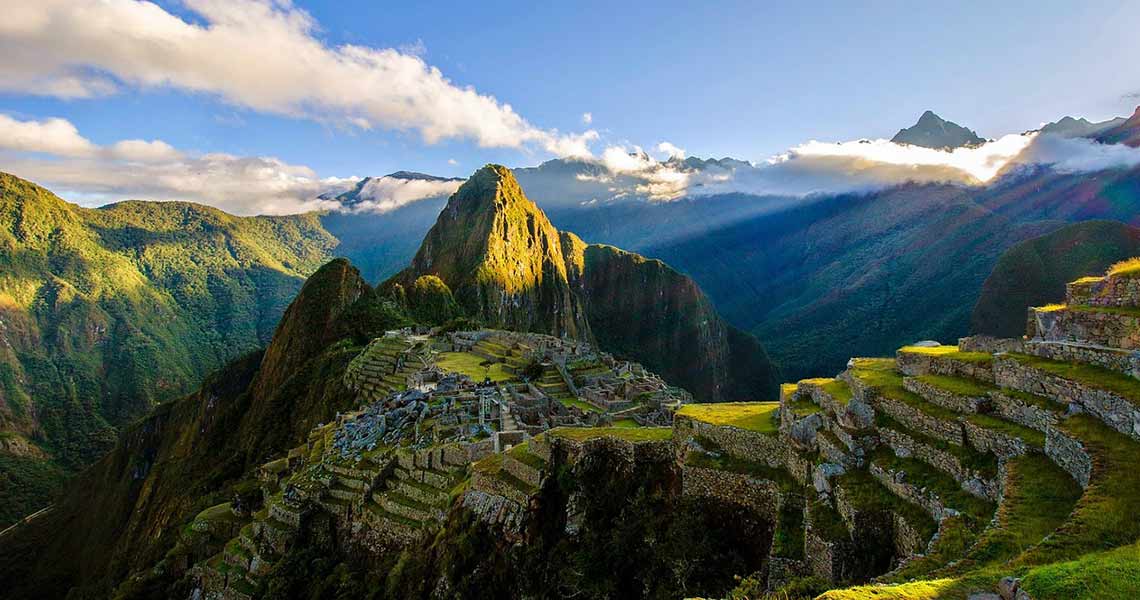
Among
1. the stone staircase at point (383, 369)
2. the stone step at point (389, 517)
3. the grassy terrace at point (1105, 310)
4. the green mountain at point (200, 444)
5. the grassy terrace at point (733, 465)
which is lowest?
the green mountain at point (200, 444)

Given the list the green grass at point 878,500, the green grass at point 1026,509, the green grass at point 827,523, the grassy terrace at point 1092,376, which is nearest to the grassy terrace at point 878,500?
the green grass at point 878,500

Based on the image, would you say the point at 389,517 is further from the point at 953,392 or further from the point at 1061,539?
the point at 1061,539

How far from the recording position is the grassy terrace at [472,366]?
55.5 meters

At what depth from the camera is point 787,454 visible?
608 inches

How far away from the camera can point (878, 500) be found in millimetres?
12000

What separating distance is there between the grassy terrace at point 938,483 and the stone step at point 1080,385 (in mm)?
2451

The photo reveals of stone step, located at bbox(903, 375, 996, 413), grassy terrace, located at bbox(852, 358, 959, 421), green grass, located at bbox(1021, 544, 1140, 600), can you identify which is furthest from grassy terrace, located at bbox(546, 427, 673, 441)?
green grass, located at bbox(1021, 544, 1140, 600)

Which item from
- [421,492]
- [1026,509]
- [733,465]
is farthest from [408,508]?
[1026,509]

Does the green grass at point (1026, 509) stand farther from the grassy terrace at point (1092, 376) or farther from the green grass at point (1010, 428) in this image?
the grassy terrace at point (1092, 376)

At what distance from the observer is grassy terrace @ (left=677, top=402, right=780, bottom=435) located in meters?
16.9

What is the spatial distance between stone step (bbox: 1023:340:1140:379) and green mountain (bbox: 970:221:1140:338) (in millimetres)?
149369

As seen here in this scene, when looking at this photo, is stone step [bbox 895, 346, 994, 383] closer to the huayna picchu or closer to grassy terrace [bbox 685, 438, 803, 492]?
the huayna picchu

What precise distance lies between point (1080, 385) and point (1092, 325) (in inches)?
159

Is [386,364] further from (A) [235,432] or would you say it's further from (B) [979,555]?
(B) [979,555]
